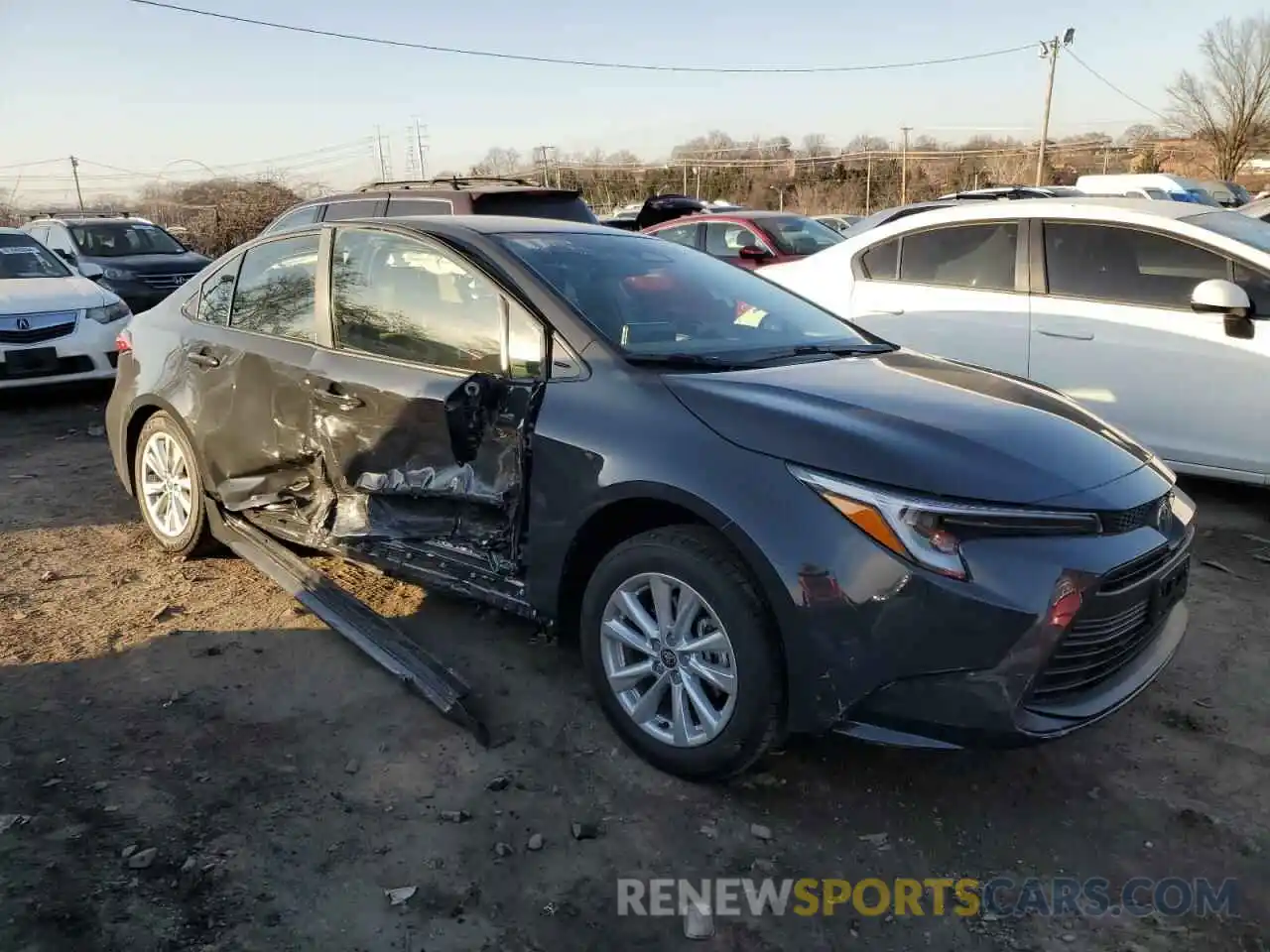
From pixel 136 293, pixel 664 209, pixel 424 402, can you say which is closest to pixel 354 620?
pixel 424 402

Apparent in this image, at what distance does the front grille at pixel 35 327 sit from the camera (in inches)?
307

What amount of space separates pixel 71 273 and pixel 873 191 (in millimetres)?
37919

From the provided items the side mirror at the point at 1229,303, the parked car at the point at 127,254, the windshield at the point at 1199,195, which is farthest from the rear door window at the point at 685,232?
the windshield at the point at 1199,195

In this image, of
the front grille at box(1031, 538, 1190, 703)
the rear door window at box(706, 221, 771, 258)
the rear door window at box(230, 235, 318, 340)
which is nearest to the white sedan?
the front grille at box(1031, 538, 1190, 703)

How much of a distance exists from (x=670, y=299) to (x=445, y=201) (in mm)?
5468

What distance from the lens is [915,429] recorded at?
8.93ft

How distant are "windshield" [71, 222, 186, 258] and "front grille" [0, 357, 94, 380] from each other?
16.2ft

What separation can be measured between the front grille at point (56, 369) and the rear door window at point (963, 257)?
6708 millimetres

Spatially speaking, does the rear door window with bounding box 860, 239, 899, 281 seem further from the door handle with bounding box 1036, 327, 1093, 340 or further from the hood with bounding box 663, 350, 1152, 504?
the hood with bounding box 663, 350, 1152, 504

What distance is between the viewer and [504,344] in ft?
10.9

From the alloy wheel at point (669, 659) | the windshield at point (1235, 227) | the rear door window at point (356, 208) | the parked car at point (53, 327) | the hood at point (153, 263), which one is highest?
the rear door window at point (356, 208)

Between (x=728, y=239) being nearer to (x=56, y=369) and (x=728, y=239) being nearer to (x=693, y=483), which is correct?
(x=56, y=369)

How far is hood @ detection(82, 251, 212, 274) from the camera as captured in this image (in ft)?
38.2

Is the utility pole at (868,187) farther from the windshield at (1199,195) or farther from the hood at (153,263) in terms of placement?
the hood at (153,263)
